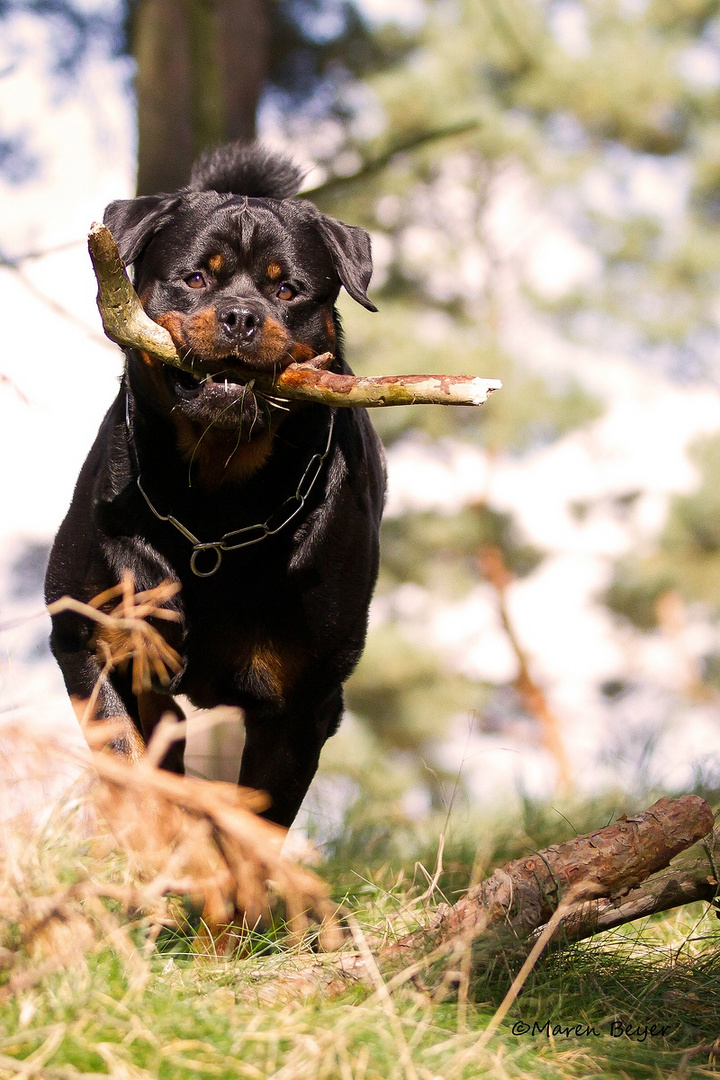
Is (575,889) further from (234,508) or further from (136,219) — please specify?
(136,219)

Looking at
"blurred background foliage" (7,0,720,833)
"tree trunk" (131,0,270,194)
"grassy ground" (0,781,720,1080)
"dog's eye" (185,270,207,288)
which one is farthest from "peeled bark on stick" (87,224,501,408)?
"blurred background foliage" (7,0,720,833)

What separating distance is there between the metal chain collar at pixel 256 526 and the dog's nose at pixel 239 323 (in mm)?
480

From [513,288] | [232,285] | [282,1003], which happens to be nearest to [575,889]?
[282,1003]

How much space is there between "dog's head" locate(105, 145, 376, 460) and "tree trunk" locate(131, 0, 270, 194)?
3.13 metres

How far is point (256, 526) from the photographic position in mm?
3369

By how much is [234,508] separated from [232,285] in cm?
64

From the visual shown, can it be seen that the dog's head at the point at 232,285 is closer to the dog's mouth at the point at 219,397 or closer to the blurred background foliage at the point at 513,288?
the dog's mouth at the point at 219,397

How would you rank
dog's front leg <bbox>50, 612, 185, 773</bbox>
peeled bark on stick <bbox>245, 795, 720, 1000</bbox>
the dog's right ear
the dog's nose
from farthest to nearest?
the dog's right ear < dog's front leg <bbox>50, 612, 185, 773</bbox> < the dog's nose < peeled bark on stick <bbox>245, 795, 720, 1000</bbox>

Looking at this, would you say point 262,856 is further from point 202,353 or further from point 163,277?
point 163,277

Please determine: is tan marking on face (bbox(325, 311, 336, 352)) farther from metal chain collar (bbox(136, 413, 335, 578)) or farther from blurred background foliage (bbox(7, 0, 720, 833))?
blurred background foliage (bbox(7, 0, 720, 833))

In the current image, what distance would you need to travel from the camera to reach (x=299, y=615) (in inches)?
133

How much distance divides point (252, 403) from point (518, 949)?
1.52 m

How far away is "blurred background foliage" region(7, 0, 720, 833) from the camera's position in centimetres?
1299

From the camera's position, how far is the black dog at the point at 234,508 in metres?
3.28
